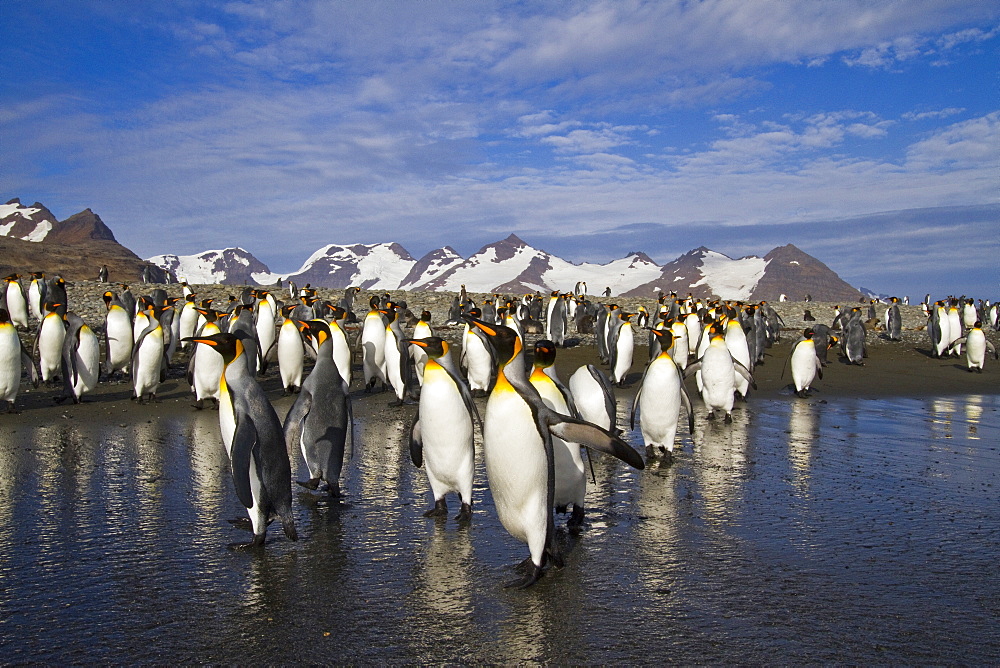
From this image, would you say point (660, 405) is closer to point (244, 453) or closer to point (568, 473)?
point (568, 473)

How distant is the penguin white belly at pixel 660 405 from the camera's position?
6758mm

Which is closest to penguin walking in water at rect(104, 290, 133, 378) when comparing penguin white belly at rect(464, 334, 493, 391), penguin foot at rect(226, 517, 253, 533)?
penguin white belly at rect(464, 334, 493, 391)

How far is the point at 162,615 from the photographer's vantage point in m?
3.23

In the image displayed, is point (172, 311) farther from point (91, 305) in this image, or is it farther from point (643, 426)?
point (643, 426)

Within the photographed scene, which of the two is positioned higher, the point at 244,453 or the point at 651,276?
the point at 651,276

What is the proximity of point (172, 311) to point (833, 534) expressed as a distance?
11685 millimetres

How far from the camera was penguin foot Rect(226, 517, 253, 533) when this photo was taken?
451 cm

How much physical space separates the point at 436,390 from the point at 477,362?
20.9 ft

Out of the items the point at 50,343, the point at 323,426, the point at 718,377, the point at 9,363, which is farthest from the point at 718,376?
the point at 50,343

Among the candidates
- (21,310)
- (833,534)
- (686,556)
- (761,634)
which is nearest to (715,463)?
(833,534)

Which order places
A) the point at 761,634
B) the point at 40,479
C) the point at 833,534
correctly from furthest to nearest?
the point at 40,479, the point at 833,534, the point at 761,634

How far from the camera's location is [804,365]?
11398 millimetres

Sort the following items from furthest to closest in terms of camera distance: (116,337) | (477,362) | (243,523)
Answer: (477,362) < (116,337) < (243,523)

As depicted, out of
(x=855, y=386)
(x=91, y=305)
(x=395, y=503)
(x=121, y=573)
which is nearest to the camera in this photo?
(x=121, y=573)
